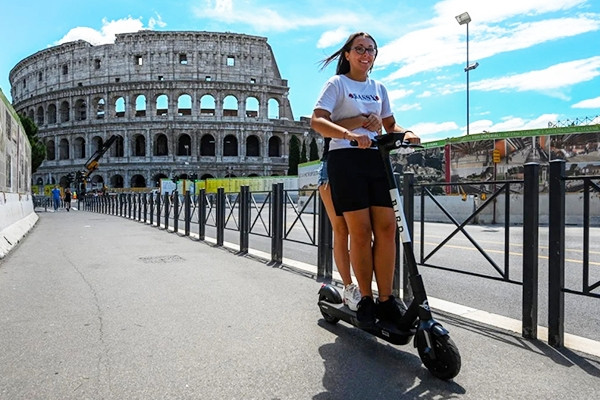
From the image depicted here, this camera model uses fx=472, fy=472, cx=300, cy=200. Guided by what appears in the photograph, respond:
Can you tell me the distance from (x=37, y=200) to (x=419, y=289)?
144 ft

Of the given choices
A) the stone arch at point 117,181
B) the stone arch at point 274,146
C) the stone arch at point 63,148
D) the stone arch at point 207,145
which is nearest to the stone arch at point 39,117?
the stone arch at point 63,148

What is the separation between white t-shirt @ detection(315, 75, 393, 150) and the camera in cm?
313

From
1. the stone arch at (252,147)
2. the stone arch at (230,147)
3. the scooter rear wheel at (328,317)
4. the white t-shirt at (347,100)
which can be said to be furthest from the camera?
the stone arch at (252,147)

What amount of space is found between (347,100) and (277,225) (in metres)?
4.04

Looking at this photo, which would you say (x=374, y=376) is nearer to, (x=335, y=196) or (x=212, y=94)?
(x=335, y=196)

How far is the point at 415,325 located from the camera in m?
2.72

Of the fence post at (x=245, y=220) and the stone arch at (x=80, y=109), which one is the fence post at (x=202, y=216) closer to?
the fence post at (x=245, y=220)

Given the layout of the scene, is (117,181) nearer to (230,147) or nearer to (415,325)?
(230,147)

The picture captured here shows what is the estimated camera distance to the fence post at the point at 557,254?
3.00m

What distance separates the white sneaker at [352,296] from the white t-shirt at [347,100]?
0.95 m

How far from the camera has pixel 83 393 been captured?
234 cm

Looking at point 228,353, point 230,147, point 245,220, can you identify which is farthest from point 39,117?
point 228,353

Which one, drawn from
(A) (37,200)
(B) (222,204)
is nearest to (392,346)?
(B) (222,204)

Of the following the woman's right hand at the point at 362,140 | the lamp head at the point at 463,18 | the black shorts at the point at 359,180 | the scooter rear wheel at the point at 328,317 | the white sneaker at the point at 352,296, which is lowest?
the scooter rear wheel at the point at 328,317
